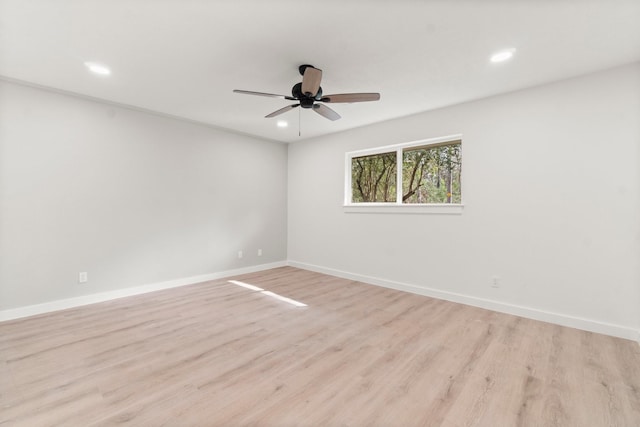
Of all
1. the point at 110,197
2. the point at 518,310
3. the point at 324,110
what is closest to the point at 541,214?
the point at 518,310

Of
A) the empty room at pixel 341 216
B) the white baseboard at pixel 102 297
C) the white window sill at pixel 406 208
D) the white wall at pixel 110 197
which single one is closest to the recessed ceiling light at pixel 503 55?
the empty room at pixel 341 216

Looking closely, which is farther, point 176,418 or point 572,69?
point 572,69

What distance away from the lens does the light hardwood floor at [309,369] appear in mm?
Answer: 1608

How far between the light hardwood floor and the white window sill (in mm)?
1253

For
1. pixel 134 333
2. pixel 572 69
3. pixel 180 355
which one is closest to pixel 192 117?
pixel 134 333

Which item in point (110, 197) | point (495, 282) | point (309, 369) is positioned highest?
point (110, 197)

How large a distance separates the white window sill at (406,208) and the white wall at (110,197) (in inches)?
78.4

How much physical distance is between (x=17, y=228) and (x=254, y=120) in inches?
119

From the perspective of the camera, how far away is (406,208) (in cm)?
405

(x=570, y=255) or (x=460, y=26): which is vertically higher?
(x=460, y=26)

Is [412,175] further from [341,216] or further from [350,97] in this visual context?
[350,97]

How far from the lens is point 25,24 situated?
2.03m

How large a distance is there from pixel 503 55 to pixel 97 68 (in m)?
3.77

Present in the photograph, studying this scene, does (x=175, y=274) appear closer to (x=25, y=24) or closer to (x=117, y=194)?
(x=117, y=194)
